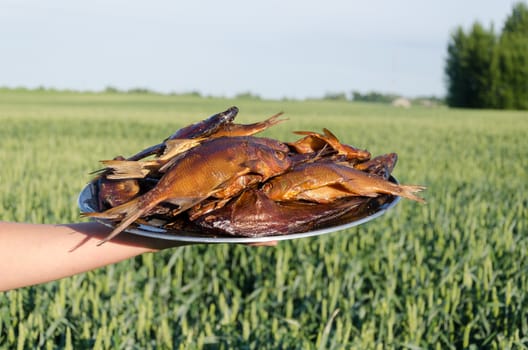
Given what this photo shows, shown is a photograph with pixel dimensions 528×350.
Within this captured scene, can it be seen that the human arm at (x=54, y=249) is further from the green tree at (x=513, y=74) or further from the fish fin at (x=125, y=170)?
the green tree at (x=513, y=74)

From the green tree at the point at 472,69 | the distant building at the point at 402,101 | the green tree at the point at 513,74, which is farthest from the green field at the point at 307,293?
the distant building at the point at 402,101

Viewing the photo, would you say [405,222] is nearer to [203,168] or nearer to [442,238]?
[442,238]

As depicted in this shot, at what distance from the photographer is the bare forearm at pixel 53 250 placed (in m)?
1.83

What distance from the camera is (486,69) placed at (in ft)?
160

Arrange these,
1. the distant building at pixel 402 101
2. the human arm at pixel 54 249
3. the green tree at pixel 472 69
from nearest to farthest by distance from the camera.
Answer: the human arm at pixel 54 249 → the green tree at pixel 472 69 → the distant building at pixel 402 101

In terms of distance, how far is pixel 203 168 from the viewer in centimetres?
152

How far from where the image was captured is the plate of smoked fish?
148 centimetres

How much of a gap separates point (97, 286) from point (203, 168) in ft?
6.94

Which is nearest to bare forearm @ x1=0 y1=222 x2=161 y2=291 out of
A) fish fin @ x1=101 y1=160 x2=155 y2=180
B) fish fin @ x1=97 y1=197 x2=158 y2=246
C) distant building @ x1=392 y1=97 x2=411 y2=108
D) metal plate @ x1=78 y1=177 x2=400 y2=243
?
metal plate @ x1=78 y1=177 x2=400 y2=243

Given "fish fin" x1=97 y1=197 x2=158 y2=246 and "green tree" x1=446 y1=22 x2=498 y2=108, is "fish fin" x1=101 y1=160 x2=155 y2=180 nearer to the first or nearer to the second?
"fish fin" x1=97 y1=197 x2=158 y2=246

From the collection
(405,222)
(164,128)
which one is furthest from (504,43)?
(405,222)

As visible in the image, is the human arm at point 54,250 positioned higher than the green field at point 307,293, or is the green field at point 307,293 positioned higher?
the human arm at point 54,250

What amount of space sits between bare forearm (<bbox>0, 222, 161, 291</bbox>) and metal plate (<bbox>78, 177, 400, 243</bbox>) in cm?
15

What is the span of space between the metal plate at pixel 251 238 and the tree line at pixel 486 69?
48682 mm
